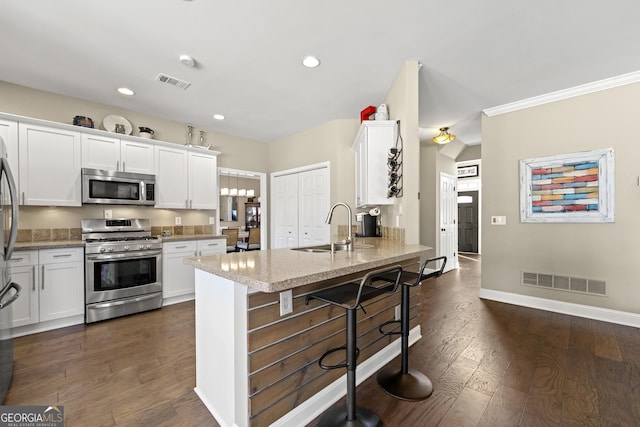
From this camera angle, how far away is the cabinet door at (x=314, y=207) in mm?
4363

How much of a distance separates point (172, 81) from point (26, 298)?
2663 mm

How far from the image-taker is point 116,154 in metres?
3.43

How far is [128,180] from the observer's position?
11.4 ft

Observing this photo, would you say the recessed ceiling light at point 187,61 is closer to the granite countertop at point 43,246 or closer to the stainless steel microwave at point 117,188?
the stainless steel microwave at point 117,188

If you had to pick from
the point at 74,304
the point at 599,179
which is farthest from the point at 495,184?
the point at 74,304

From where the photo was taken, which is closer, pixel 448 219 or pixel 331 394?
pixel 331 394

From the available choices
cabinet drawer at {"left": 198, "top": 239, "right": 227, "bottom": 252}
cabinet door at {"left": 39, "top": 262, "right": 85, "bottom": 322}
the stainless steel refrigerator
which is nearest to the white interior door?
cabinet drawer at {"left": 198, "top": 239, "right": 227, "bottom": 252}

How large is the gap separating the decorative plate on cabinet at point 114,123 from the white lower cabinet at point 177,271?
1.69 m

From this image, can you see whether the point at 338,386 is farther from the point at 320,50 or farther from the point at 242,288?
the point at 320,50

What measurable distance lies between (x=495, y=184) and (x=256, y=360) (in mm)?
3891

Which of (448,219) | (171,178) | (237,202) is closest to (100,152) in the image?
(171,178)

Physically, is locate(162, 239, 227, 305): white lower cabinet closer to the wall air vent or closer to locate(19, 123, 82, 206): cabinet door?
locate(19, 123, 82, 206): cabinet door

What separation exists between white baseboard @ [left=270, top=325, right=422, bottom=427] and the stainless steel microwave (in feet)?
10.8

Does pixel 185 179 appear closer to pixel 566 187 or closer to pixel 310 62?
pixel 310 62
